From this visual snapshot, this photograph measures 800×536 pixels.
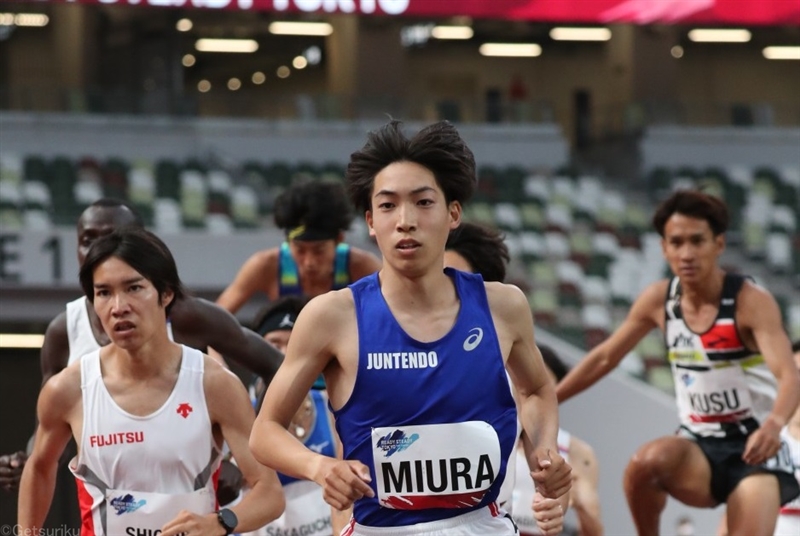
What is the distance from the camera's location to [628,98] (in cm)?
2628

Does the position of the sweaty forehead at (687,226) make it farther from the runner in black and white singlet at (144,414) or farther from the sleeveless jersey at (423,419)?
the sleeveless jersey at (423,419)

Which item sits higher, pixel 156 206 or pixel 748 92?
pixel 748 92

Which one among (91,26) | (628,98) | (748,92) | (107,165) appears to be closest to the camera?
(107,165)

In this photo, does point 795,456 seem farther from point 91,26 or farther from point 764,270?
point 91,26

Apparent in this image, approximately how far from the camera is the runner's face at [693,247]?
656 centimetres

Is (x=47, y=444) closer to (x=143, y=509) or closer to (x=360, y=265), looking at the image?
(x=143, y=509)

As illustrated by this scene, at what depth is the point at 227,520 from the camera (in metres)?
4.46

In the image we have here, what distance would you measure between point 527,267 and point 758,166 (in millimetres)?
7552

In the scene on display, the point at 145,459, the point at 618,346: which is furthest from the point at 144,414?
the point at 618,346

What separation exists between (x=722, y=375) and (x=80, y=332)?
2.70 meters

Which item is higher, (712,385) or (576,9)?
(576,9)

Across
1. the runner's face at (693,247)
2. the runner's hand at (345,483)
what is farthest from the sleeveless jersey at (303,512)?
the runner's hand at (345,483)

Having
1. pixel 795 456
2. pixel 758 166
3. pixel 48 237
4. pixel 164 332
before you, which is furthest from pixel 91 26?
pixel 164 332

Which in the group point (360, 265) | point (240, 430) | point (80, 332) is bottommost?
point (240, 430)
